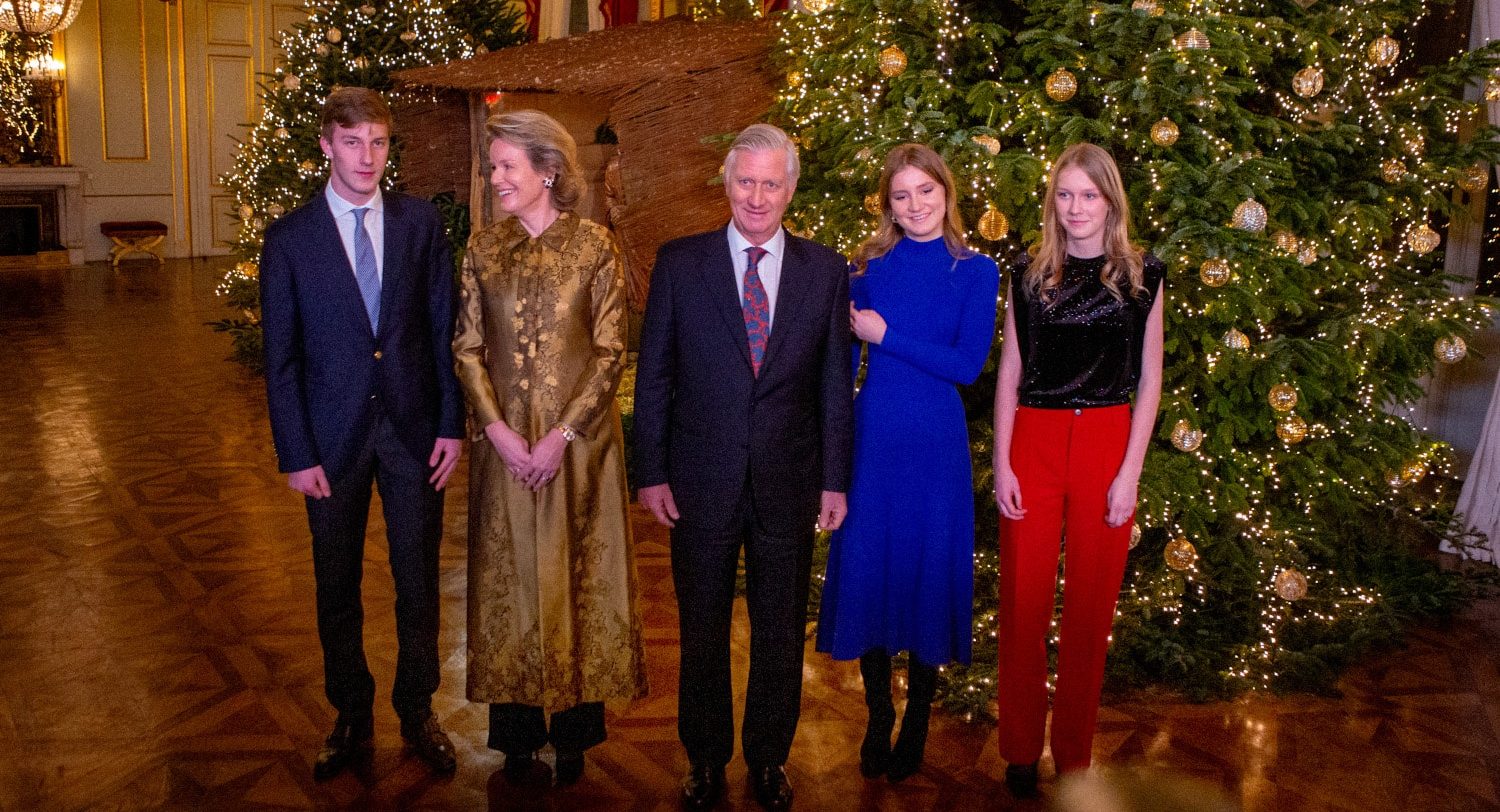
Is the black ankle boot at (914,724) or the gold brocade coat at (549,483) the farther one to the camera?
the black ankle boot at (914,724)

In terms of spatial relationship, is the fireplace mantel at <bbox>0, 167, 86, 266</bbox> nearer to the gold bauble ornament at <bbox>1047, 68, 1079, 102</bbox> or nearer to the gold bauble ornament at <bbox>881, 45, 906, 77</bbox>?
the gold bauble ornament at <bbox>881, 45, 906, 77</bbox>

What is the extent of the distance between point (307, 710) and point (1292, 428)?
2.91 metres

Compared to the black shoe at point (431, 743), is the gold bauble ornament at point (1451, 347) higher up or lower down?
higher up

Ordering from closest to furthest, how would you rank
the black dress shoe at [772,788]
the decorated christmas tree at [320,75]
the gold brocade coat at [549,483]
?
the gold brocade coat at [549,483] → the black dress shoe at [772,788] → the decorated christmas tree at [320,75]

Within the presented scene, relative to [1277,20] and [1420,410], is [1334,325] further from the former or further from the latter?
[1420,410]

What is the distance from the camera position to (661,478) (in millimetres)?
2588

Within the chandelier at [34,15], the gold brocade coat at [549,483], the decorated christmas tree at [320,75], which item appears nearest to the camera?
the gold brocade coat at [549,483]

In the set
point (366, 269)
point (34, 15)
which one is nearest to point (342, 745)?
point (366, 269)

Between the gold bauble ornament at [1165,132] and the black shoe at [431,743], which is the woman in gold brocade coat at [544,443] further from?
the gold bauble ornament at [1165,132]

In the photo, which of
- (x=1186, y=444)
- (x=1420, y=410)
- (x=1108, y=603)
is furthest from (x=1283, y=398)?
(x=1420, y=410)

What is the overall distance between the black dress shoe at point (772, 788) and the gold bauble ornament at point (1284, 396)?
180cm

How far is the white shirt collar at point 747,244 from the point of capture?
99.8 inches

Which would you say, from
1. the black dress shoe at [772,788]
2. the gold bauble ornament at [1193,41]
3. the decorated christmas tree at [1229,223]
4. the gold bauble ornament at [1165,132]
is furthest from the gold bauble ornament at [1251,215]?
the black dress shoe at [772,788]

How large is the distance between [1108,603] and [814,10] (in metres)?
2.53
